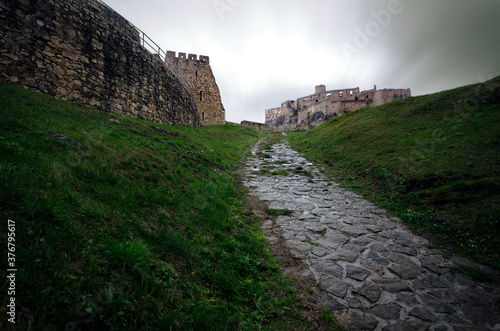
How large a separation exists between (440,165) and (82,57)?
51.2 feet

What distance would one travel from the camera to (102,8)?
11.1 metres

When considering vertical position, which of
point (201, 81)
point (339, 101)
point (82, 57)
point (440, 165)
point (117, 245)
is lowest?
point (117, 245)

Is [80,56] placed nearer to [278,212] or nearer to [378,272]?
[278,212]

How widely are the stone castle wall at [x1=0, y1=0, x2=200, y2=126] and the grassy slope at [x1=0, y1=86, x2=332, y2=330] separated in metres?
3.57

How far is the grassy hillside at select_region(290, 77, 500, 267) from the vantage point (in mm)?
4648

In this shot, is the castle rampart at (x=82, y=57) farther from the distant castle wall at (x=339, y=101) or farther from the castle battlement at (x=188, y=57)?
the distant castle wall at (x=339, y=101)

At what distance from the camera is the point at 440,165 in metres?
7.11

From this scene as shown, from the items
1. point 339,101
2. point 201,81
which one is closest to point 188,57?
point 201,81

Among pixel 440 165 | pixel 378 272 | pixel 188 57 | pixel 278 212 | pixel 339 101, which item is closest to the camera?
pixel 378 272

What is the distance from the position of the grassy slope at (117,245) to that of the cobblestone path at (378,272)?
87 cm

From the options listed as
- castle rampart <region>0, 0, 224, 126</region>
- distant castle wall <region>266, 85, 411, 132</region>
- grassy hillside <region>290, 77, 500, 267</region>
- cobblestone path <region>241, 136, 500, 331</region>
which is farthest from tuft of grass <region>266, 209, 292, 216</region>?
distant castle wall <region>266, 85, 411, 132</region>

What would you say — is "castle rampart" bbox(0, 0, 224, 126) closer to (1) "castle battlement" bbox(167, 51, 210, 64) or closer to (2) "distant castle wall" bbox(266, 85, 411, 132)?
(1) "castle battlement" bbox(167, 51, 210, 64)

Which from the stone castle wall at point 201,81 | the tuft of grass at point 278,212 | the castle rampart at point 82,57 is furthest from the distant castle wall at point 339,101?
the tuft of grass at point 278,212

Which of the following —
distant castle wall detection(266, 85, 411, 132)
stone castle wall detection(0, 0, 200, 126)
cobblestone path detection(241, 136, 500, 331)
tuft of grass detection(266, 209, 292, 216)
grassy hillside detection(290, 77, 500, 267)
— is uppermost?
distant castle wall detection(266, 85, 411, 132)
